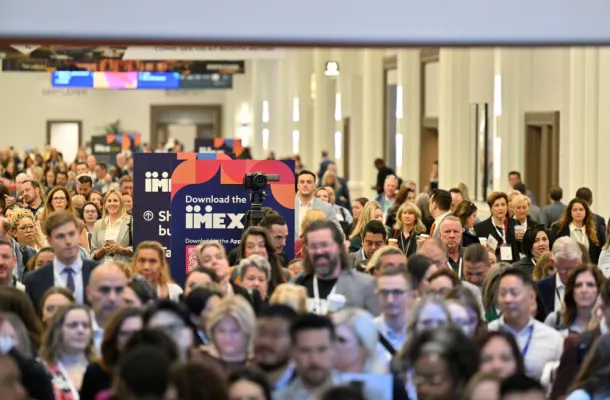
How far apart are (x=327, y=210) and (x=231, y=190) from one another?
2951mm

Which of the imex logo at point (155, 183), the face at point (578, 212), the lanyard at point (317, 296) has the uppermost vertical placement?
the imex logo at point (155, 183)

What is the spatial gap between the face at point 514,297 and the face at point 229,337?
1.84 metres

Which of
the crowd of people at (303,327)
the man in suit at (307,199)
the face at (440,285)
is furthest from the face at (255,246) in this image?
the man in suit at (307,199)

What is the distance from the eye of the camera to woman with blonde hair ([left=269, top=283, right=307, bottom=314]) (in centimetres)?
829

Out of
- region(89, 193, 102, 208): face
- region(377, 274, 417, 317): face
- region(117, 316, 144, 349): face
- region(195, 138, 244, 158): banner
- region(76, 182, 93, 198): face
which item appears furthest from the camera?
region(195, 138, 244, 158): banner

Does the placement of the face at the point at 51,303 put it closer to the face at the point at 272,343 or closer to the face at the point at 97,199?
the face at the point at 272,343

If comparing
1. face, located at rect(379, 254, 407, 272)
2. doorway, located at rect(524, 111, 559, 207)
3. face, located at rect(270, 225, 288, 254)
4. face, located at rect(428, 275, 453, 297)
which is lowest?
face, located at rect(428, 275, 453, 297)

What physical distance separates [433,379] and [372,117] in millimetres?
26348

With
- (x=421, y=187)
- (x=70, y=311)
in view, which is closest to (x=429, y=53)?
(x=421, y=187)

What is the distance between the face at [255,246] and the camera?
1086 centimetres

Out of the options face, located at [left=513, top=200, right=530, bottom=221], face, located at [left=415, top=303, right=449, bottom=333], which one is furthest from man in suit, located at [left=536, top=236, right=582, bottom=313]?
face, located at [left=513, top=200, right=530, bottom=221]

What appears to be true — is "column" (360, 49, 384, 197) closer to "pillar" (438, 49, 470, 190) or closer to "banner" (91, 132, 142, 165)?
"pillar" (438, 49, 470, 190)

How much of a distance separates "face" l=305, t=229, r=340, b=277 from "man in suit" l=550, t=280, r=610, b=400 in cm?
164

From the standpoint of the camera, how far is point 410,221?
14.7m
